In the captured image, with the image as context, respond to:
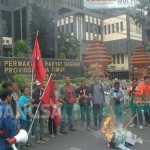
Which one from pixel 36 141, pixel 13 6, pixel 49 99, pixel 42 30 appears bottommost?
pixel 36 141

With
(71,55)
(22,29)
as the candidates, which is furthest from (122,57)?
(22,29)

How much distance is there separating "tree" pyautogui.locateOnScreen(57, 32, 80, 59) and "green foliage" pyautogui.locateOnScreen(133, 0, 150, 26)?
32.5 ft

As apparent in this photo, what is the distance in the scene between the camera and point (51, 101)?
21.5 feet

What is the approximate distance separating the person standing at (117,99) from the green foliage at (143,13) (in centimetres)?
1532

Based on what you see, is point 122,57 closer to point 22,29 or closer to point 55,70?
point 22,29

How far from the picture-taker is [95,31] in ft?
152

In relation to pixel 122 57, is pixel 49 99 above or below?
below

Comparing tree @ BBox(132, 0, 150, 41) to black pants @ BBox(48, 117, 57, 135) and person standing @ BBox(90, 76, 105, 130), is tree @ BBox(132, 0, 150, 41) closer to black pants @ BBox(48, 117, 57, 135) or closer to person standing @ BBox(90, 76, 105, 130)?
person standing @ BBox(90, 76, 105, 130)

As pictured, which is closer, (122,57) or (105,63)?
(105,63)

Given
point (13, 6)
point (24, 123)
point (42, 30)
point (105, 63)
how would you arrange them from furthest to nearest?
point (13, 6), point (42, 30), point (105, 63), point (24, 123)

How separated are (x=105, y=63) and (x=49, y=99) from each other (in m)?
12.2

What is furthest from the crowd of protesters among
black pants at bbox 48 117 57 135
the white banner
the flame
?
the white banner

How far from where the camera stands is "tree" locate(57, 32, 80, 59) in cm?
3081

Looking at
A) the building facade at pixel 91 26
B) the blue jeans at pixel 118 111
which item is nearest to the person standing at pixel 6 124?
the blue jeans at pixel 118 111
